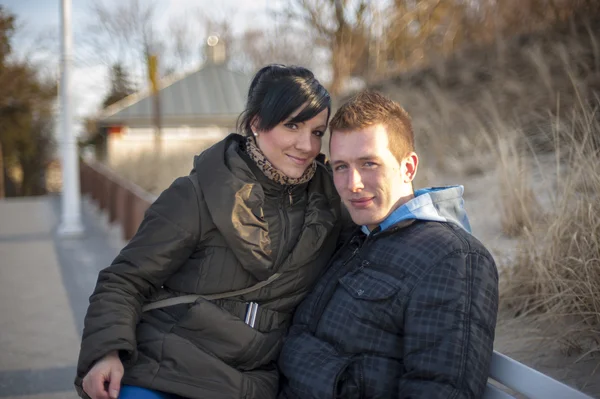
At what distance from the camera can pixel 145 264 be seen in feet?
7.69

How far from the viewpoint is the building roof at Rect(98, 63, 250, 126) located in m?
31.2

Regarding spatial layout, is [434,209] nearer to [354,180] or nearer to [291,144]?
[354,180]

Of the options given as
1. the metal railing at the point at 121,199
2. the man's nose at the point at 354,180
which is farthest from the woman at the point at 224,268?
the metal railing at the point at 121,199

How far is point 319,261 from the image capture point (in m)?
2.55

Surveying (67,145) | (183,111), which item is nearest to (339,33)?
(67,145)

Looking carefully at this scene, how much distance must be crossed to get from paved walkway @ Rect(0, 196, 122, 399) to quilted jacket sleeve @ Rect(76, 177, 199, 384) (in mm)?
1758

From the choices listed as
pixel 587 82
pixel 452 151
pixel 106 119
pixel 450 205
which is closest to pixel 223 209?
pixel 450 205

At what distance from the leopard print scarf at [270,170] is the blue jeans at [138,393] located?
3.02 ft

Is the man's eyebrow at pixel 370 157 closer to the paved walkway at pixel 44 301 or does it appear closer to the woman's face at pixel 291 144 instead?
the woman's face at pixel 291 144

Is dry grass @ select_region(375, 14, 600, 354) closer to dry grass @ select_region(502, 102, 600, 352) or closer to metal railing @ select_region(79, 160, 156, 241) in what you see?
dry grass @ select_region(502, 102, 600, 352)

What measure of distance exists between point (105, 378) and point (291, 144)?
3.65 ft

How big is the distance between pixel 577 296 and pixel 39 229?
10057 millimetres

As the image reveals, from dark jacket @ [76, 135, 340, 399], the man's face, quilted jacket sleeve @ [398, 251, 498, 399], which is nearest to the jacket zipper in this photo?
dark jacket @ [76, 135, 340, 399]

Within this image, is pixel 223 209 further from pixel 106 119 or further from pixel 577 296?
pixel 106 119
